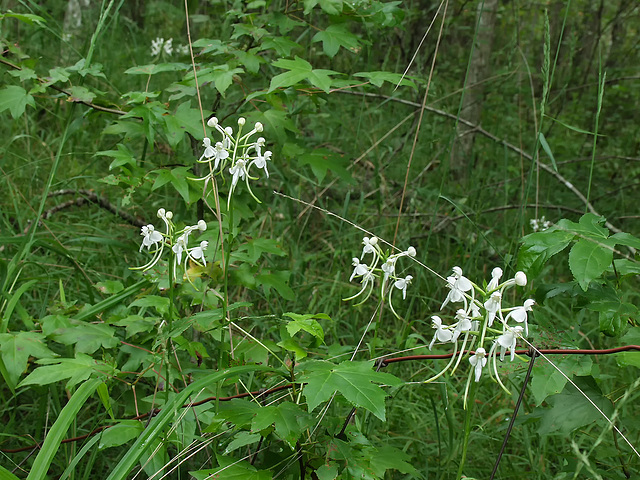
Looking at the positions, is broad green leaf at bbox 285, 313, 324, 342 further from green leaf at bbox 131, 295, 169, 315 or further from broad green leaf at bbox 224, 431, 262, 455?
green leaf at bbox 131, 295, 169, 315

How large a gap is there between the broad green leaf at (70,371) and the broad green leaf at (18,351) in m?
0.12

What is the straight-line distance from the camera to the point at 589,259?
137 centimetres

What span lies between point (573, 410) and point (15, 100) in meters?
2.13

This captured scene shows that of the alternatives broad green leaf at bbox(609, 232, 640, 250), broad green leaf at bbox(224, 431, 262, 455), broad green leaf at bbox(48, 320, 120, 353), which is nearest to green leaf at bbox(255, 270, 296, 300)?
broad green leaf at bbox(48, 320, 120, 353)

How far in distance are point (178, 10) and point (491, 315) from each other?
654cm

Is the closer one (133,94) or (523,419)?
(523,419)

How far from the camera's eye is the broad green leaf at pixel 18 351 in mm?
1659

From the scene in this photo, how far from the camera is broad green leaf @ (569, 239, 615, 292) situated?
4.41 ft

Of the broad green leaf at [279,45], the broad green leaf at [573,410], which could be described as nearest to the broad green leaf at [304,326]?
the broad green leaf at [573,410]

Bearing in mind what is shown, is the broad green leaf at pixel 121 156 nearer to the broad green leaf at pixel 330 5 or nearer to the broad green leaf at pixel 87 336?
the broad green leaf at pixel 87 336

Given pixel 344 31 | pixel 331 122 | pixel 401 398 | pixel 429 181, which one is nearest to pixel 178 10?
pixel 331 122

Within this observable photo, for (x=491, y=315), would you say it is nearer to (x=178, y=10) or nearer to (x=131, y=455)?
(x=131, y=455)

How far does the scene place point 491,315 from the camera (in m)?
1.03

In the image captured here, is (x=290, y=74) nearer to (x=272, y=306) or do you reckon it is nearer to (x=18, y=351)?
(x=272, y=306)
